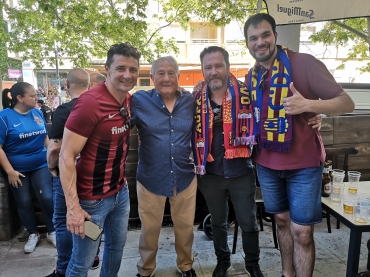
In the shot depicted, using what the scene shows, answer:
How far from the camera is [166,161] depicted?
87.5 inches

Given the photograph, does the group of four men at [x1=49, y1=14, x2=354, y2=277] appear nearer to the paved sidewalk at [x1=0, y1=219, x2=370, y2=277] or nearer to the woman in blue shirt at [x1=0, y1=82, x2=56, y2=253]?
the paved sidewalk at [x1=0, y1=219, x2=370, y2=277]

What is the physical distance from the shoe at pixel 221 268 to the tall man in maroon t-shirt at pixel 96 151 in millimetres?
1226

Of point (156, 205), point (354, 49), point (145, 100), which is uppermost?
point (354, 49)

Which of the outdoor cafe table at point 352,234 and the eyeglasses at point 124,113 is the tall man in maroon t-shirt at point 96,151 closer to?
the eyeglasses at point 124,113

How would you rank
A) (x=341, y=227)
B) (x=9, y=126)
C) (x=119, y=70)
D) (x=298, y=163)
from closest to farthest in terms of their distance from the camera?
(x=119, y=70) → (x=298, y=163) → (x=9, y=126) → (x=341, y=227)

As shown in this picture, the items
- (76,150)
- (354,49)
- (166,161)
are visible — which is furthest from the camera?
(354,49)

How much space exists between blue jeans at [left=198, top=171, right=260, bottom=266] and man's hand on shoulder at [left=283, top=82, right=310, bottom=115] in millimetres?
744

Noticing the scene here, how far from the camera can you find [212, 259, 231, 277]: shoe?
2.51m

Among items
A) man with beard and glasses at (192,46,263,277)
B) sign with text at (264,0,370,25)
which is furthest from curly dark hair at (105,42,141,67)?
sign with text at (264,0,370,25)

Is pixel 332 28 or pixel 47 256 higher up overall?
pixel 332 28

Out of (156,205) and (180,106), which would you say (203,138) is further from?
(156,205)

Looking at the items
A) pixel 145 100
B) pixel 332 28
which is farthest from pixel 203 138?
pixel 332 28

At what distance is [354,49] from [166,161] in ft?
33.8

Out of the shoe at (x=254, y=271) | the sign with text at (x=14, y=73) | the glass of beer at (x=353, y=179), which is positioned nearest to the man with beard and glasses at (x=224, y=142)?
the shoe at (x=254, y=271)
